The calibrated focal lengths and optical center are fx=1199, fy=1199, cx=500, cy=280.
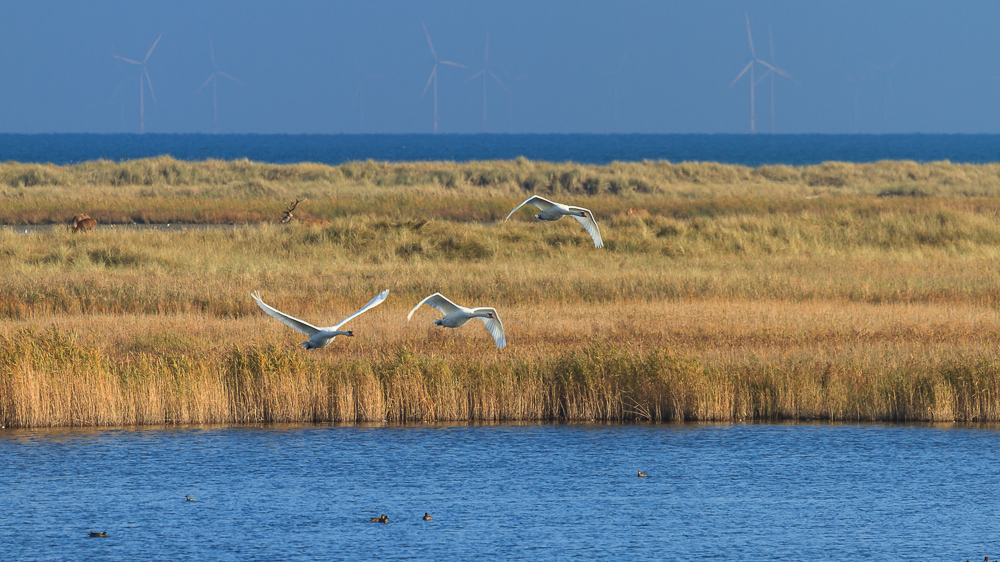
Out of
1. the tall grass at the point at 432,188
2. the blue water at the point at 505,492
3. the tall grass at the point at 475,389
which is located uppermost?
the tall grass at the point at 432,188

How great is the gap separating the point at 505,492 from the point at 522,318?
28.6ft

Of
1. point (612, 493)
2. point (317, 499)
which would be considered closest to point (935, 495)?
point (612, 493)

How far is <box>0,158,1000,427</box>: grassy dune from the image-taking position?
17.8 metres

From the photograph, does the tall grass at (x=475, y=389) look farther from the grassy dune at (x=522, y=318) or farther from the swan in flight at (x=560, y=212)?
the swan in flight at (x=560, y=212)

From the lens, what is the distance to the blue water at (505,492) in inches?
498

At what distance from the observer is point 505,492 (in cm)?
1468

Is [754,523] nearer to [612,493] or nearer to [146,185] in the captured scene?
[612,493]

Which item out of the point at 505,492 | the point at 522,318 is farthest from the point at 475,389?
the point at 522,318

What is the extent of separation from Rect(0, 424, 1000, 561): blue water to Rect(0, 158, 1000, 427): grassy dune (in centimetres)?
49

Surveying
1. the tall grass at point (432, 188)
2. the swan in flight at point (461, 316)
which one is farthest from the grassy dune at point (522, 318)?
the swan in flight at point (461, 316)

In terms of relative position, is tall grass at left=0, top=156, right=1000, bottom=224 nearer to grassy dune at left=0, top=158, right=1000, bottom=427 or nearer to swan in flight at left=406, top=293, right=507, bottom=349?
grassy dune at left=0, top=158, right=1000, bottom=427

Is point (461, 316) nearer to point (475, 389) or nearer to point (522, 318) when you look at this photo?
point (475, 389)

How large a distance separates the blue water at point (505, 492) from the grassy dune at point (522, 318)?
1.62ft

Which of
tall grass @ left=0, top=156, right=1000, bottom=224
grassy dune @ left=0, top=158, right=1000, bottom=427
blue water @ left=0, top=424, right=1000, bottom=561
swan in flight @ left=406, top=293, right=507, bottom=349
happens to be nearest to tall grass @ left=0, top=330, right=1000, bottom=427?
grassy dune @ left=0, top=158, right=1000, bottom=427
